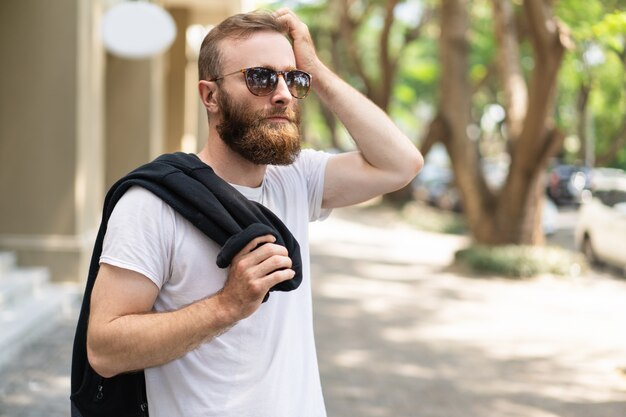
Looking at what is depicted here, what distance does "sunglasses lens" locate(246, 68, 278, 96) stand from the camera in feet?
7.13

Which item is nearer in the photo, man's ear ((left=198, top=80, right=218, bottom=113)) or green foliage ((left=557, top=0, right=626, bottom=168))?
man's ear ((left=198, top=80, right=218, bottom=113))

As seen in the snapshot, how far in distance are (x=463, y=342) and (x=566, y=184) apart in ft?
88.9

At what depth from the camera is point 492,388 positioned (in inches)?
293

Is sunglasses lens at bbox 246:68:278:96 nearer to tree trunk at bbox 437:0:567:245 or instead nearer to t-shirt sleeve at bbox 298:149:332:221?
t-shirt sleeve at bbox 298:149:332:221

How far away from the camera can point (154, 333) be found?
1.93 metres

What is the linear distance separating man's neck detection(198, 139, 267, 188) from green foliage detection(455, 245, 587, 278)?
1234 cm

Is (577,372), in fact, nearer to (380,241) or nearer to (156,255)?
(156,255)

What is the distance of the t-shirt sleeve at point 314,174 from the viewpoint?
8.36 feet

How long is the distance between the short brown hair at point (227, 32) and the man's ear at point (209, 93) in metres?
0.02

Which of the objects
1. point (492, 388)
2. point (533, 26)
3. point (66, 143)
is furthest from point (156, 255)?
point (533, 26)

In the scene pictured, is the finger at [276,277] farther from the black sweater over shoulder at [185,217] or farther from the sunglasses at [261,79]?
the sunglasses at [261,79]

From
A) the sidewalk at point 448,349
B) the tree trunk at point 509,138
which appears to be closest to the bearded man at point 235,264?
the sidewalk at point 448,349

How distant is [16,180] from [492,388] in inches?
234

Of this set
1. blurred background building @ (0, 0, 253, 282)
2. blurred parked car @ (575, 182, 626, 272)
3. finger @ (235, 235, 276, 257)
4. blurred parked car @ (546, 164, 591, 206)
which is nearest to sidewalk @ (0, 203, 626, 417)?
blurred parked car @ (575, 182, 626, 272)
